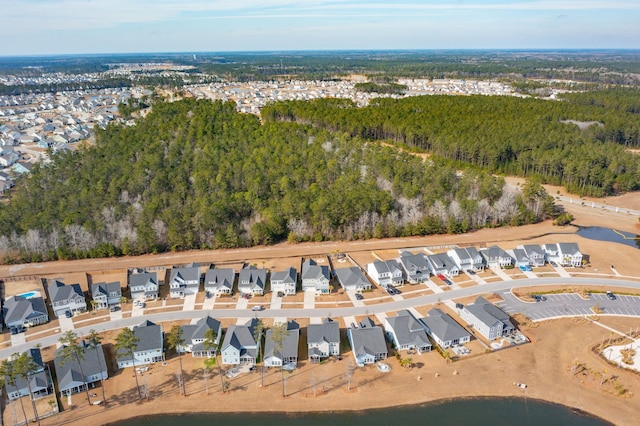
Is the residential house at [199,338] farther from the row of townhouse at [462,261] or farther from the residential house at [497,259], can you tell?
the residential house at [497,259]

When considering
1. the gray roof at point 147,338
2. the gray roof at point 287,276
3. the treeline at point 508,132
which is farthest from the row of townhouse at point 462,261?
the treeline at point 508,132

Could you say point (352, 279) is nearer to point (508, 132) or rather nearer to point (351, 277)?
point (351, 277)

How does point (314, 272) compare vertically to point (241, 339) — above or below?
above

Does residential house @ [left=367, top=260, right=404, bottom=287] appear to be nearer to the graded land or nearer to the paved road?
the paved road

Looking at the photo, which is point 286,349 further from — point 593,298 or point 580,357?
point 593,298

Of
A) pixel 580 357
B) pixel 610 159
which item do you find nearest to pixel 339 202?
pixel 580 357

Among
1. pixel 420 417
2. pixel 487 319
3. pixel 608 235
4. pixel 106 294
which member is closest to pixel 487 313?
pixel 487 319
